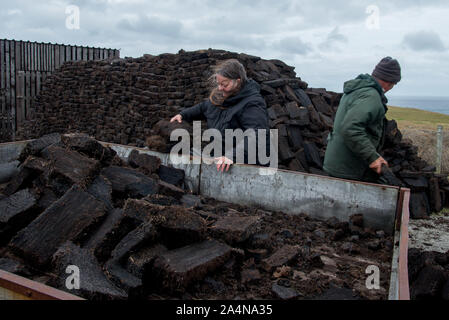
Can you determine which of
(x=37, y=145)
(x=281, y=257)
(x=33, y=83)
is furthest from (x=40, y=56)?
(x=281, y=257)

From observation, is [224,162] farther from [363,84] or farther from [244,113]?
[363,84]

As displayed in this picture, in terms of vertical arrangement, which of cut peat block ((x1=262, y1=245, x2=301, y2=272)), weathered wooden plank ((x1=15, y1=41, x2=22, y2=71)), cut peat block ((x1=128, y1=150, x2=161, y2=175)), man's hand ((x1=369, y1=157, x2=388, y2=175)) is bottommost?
cut peat block ((x1=262, y1=245, x2=301, y2=272))

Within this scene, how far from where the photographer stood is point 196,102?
8.38 meters

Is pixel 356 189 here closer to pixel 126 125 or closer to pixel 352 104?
pixel 352 104

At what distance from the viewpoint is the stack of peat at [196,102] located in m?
7.57

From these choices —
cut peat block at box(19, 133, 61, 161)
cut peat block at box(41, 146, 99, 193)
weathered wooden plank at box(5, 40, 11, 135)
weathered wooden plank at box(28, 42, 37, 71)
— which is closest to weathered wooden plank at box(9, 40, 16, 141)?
weathered wooden plank at box(5, 40, 11, 135)

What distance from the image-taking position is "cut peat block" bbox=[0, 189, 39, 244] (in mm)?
2990

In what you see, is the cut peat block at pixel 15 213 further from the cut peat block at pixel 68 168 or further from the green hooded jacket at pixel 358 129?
the green hooded jacket at pixel 358 129

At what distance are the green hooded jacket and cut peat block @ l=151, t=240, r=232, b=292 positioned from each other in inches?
65.2

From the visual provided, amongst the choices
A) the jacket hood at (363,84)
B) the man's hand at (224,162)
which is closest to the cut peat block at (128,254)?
the man's hand at (224,162)

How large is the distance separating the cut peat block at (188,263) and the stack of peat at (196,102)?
7.31 ft

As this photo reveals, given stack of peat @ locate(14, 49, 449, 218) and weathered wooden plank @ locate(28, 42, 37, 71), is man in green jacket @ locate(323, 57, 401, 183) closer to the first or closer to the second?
stack of peat @ locate(14, 49, 449, 218)

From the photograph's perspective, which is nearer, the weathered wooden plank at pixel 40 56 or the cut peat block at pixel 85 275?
the cut peat block at pixel 85 275

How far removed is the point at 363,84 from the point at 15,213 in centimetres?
309
